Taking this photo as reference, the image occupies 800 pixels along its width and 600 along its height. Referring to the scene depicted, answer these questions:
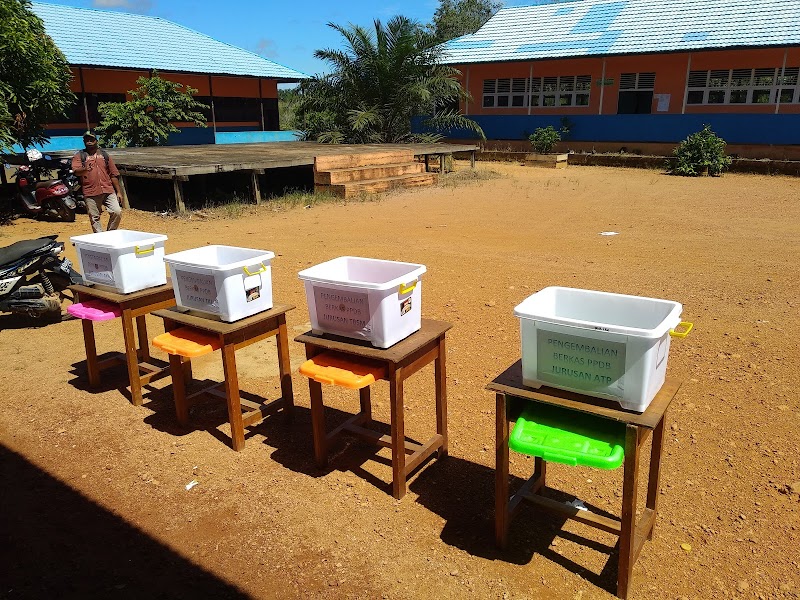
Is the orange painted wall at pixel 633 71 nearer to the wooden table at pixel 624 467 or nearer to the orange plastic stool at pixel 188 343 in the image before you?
the wooden table at pixel 624 467

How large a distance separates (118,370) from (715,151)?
1738cm

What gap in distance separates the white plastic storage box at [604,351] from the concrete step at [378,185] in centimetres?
1140

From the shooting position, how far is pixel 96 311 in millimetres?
4359

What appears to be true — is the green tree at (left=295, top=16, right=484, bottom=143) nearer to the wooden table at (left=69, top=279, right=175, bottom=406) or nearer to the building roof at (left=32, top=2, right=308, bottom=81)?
the building roof at (left=32, top=2, right=308, bottom=81)

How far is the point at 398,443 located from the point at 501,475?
662mm

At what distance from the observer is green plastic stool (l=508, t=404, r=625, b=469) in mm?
2414

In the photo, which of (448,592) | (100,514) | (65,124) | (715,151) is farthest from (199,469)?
(65,124)

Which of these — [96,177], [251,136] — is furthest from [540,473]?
[251,136]

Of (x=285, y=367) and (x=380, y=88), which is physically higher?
(x=380, y=88)

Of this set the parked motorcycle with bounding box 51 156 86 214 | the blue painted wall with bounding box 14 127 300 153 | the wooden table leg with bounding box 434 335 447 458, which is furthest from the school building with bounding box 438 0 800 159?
the wooden table leg with bounding box 434 335 447 458

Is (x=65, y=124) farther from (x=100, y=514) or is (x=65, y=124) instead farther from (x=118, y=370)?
(x=100, y=514)

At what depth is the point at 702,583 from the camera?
8.70ft

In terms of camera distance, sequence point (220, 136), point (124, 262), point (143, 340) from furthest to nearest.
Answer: point (220, 136)
point (143, 340)
point (124, 262)

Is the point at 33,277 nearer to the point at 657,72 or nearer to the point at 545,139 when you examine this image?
→ the point at 545,139
